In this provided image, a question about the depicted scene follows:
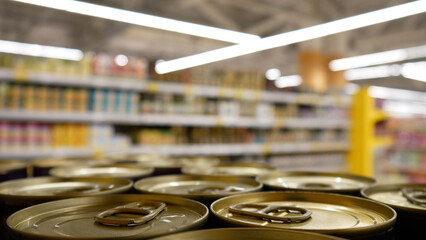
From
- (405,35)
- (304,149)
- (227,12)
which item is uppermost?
(227,12)

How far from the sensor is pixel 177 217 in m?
0.94

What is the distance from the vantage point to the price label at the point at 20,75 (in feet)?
10.4

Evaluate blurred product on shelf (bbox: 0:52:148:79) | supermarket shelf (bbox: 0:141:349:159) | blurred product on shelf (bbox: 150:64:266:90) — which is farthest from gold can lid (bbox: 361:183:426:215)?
blurred product on shelf (bbox: 150:64:266:90)

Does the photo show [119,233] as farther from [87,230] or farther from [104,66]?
[104,66]

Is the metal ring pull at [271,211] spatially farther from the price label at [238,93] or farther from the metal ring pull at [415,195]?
the price label at [238,93]

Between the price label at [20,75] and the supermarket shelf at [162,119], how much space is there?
0.29 metres

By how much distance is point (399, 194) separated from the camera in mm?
1264

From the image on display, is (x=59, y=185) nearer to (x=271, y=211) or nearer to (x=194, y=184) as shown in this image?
(x=194, y=184)

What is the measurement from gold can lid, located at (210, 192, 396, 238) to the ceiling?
14.3ft

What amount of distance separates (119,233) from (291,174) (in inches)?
38.8

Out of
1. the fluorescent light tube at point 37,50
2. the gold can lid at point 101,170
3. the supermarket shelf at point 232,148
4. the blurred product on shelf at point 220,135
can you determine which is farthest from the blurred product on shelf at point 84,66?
the gold can lid at point 101,170

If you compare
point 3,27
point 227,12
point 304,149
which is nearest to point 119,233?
point 304,149

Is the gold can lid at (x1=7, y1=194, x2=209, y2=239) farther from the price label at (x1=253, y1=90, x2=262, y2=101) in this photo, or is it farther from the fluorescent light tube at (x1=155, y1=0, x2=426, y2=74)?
the price label at (x1=253, y1=90, x2=262, y2=101)

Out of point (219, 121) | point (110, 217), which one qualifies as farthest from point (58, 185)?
point (219, 121)
